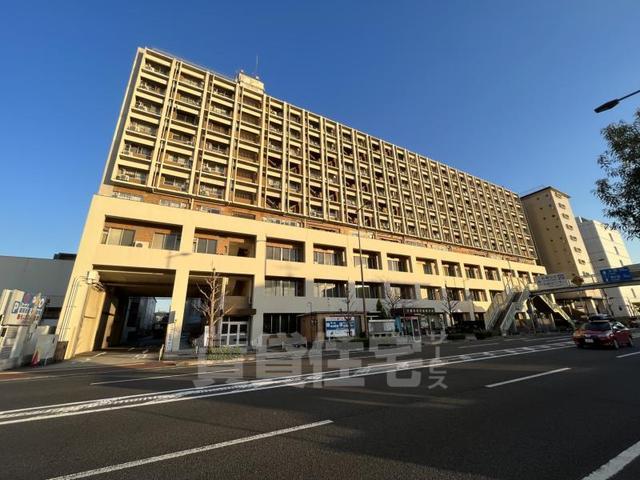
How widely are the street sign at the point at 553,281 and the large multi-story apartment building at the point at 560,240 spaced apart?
25416 millimetres

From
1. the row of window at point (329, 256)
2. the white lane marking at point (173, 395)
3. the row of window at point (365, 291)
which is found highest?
the row of window at point (329, 256)

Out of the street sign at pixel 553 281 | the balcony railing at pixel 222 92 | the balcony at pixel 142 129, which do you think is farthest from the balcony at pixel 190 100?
the street sign at pixel 553 281

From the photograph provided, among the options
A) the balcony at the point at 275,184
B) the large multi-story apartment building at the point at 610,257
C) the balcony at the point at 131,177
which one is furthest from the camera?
the large multi-story apartment building at the point at 610,257

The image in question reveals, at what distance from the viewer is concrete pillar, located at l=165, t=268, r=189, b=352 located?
23.8 meters

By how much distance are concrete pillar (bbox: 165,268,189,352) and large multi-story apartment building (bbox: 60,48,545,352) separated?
0.09 meters

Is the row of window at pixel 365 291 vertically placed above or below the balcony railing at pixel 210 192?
→ below

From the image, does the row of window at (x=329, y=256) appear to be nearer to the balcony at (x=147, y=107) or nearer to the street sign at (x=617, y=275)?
the balcony at (x=147, y=107)

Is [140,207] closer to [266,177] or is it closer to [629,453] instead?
[266,177]

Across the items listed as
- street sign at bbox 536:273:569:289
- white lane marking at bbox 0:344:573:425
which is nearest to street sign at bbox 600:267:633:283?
street sign at bbox 536:273:569:289

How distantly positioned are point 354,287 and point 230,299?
15176 millimetres

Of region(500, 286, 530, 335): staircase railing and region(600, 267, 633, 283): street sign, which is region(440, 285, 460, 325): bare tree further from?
region(600, 267, 633, 283): street sign

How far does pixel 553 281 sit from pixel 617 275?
644cm

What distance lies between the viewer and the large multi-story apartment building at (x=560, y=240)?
203ft

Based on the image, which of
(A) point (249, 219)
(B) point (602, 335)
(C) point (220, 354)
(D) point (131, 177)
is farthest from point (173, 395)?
(D) point (131, 177)
